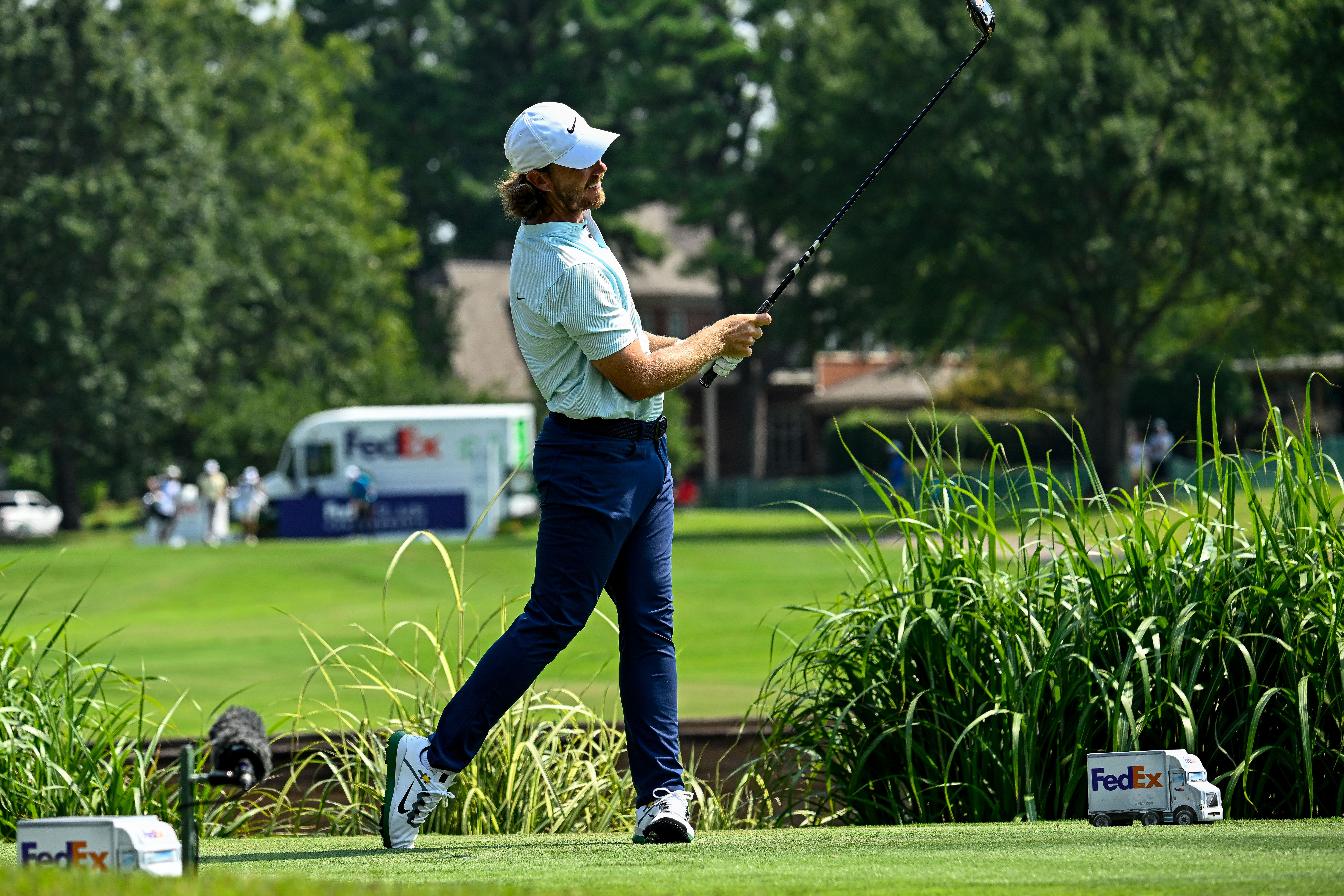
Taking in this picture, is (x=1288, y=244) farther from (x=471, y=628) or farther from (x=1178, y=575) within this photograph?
(x=1178, y=575)

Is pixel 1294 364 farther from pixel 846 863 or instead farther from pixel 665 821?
pixel 846 863

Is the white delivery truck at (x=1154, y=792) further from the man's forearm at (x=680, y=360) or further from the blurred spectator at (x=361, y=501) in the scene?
the blurred spectator at (x=361, y=501)

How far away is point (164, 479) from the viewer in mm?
33938

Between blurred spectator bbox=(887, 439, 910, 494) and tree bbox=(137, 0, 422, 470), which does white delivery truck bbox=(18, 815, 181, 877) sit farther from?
tree bbox=(137, 0, 422, 470)

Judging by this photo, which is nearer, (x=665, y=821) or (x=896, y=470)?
(x=665, y=821)

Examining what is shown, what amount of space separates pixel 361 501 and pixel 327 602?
12.5 m

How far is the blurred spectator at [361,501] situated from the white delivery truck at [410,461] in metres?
0.36

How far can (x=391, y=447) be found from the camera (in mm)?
31109

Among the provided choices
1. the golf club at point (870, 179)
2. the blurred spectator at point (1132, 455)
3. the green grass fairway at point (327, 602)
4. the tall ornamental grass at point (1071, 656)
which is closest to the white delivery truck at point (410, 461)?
the green grass fairway at point (327, 602)

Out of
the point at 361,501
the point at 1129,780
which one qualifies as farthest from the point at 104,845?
the point at 361,501

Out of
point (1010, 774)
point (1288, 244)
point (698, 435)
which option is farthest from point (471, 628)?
point (698, 435)

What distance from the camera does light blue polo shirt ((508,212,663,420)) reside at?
3.75 m

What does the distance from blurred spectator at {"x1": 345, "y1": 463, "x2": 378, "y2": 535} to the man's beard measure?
26.2 m

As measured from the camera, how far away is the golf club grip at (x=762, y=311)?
4125 mm
